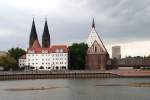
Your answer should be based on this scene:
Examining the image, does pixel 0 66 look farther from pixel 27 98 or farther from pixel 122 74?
pixel 27 98

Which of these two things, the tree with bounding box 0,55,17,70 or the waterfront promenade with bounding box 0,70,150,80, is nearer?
the waterfront promenade with bounding box 0,70,150,80

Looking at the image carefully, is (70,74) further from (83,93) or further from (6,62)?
(83,93)

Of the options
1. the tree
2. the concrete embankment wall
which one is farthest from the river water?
the tree

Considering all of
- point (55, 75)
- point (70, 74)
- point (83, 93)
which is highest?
point (70, 74)

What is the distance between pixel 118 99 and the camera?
198 ft

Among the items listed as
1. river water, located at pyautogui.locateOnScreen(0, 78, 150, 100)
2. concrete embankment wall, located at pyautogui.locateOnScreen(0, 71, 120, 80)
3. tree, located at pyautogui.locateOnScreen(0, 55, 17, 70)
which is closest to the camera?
river water, located at pyautogui.locateOnScreen(0, 78, 150, 100)

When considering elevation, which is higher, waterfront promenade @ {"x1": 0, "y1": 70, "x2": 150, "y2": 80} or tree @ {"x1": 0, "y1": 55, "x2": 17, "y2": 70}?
tree @ {"x1": 0, "y1": 55, "x2": 17, "y2": 70}

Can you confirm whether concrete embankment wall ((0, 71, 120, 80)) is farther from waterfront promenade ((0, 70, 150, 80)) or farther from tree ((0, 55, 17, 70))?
tree ((0, 55, 17, 70))

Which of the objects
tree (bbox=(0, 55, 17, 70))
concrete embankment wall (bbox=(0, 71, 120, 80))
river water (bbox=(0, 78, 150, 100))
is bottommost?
river water (bbox=(0, 78, 150, 100))

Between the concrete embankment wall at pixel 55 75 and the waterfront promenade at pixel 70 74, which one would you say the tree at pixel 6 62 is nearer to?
the waterfront promenade at pixel 70 74

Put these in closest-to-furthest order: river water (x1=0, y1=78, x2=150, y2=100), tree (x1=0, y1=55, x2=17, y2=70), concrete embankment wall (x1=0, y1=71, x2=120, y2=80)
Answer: river water (x1=0, y1=78, x2=150, y2=100), concrete embankment wall (x1=0, y1=71, x2=120, y2=80), tree (x1=0, y1=55, x2=17, y2=70)

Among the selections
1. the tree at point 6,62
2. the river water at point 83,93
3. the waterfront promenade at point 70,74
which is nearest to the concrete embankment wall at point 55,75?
the waterfront promenade at point 70,74

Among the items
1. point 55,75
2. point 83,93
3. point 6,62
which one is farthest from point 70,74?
point 83,93

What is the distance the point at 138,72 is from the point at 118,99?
105016 mm
